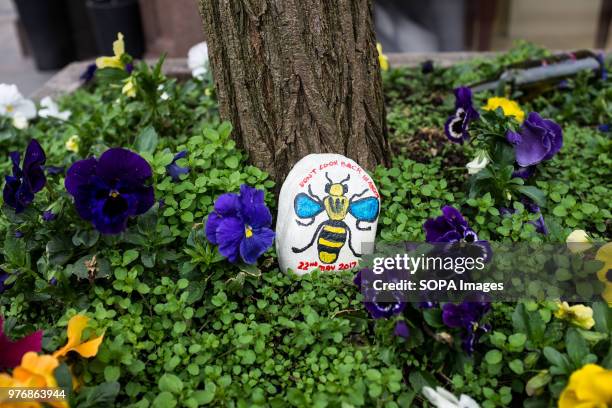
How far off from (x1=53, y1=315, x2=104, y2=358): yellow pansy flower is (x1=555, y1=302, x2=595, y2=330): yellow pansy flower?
120 cm

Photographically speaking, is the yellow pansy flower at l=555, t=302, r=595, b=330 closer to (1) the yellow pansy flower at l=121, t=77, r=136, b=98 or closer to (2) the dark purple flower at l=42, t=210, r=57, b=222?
(2) the dark purple flower at l=42, t=210, r=57, b=222

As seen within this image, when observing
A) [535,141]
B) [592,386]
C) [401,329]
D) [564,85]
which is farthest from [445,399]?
[564,85]

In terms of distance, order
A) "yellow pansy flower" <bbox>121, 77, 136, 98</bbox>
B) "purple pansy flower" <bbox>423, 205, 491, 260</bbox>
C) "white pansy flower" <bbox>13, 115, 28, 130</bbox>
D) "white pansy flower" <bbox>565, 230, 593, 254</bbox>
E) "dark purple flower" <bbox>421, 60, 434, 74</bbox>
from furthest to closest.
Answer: "dark purple flower" <bbox>421, 60, 434, 74</bbox>, "white pansy flower" <bbox>13, 115, 28, 130</bbox>, "yellow pansy flower" <bbox>121, 77, 136, 98</bbox>, "white pansy flower" <bbox>565, 230, 593, 254</bbox>, "purple pansy flower" <bbox>423, 205, 491, 260</bbox>

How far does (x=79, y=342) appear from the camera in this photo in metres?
1.53

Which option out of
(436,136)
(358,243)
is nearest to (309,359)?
(358,243)

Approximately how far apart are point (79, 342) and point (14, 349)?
0.15 metres

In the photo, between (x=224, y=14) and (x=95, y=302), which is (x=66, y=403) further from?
(x=224, y=14)

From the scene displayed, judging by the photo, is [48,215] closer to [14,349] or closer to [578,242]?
[14,349]

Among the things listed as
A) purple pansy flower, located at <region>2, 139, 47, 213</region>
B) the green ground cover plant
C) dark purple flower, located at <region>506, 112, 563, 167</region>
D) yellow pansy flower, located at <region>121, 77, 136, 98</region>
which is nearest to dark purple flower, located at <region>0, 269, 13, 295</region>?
the green ground cover plant

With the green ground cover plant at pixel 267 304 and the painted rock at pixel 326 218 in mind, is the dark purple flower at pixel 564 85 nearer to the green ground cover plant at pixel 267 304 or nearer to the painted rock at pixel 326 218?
the green ground cover plant at pixel 267 304

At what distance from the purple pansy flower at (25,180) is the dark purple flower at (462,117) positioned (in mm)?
1410

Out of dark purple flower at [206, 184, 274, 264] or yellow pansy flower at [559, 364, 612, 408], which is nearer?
yellow pansy flower at [559, 364, 612, 408]

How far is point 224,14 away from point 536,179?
1257 mm

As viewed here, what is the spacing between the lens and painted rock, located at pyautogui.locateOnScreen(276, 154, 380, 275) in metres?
1.88
